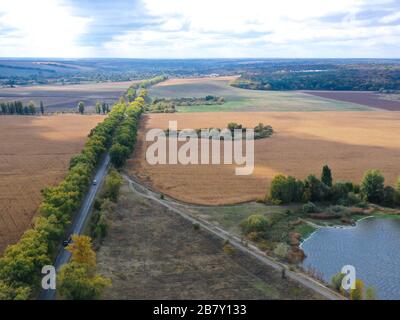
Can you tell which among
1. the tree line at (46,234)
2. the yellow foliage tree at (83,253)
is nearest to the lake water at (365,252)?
the yellow foliage tree at (83,253)

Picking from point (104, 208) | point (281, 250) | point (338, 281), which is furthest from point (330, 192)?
point (104, 208)

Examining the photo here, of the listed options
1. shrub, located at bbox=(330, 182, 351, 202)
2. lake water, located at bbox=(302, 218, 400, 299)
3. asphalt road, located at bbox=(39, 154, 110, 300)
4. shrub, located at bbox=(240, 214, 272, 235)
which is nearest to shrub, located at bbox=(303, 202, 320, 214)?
lake water, located at bbox=(302, 218, 400, 299)

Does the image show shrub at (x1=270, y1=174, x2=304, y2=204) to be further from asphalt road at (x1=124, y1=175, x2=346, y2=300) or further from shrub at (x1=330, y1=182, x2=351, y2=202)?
asphalt road at (x1=124, y1=175, x2=346, y2=300)
